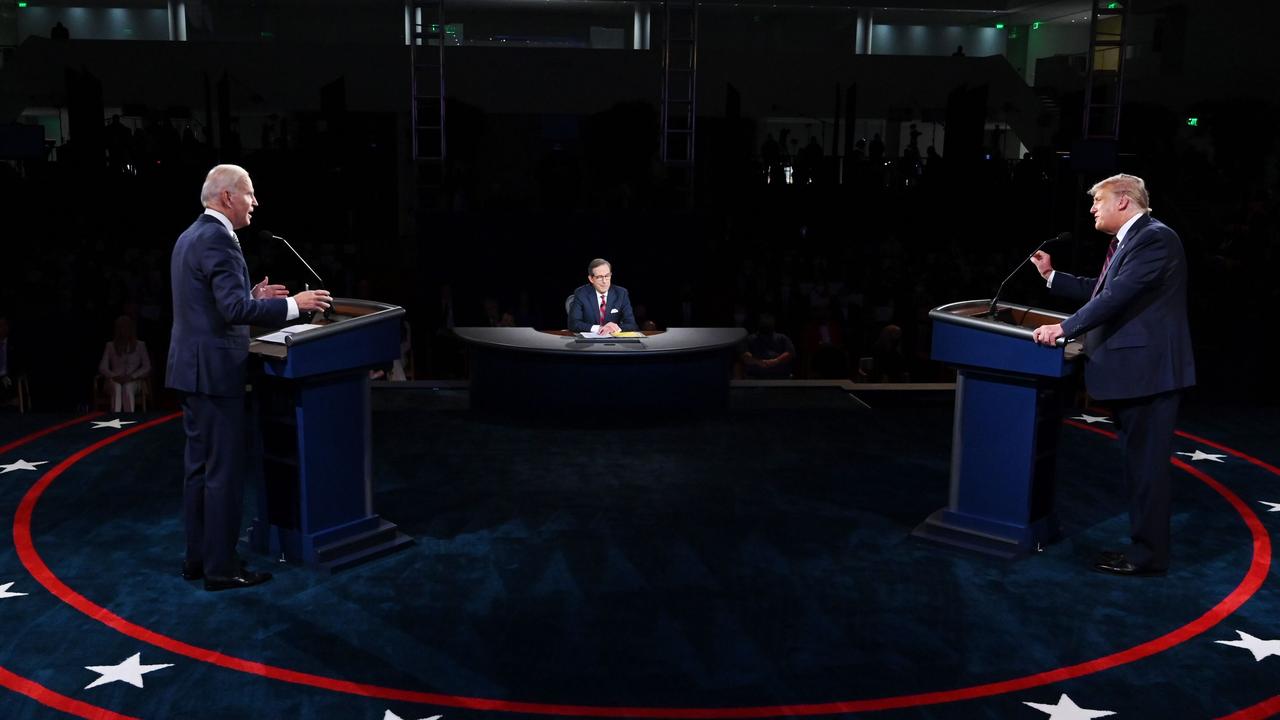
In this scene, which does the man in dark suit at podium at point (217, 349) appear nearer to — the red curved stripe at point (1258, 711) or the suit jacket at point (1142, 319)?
the suit jacket at point (1142, 319)

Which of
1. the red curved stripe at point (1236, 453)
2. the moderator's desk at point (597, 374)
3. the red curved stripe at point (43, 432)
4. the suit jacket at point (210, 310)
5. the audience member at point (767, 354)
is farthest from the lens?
the audience member at point (767, 354)

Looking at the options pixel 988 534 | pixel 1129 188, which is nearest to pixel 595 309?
pixel 988 534

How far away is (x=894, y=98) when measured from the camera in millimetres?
17078

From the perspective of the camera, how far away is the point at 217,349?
12.2 ft

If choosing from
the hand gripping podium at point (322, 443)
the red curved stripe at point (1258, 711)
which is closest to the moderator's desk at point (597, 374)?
the hand gripping podium at point (322, 443)

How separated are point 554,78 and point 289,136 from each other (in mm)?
3752

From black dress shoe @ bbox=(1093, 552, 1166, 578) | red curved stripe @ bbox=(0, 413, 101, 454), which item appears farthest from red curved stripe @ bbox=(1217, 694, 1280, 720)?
red curved stripe @ bbox=(0, 413, 101, 454)

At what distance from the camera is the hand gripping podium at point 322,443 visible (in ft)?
13.1

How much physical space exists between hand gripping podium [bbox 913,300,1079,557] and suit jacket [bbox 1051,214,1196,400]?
16 cm

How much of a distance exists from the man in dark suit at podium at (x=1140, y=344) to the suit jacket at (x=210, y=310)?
2793mm

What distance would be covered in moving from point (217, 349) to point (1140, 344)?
3.23 m

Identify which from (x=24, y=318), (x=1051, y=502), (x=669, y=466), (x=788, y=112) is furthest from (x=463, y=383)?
(x=788, y=112)

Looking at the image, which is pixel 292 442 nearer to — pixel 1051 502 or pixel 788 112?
pixel 1051 502

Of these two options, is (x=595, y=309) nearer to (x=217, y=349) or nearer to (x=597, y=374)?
(x=597, y=374)
